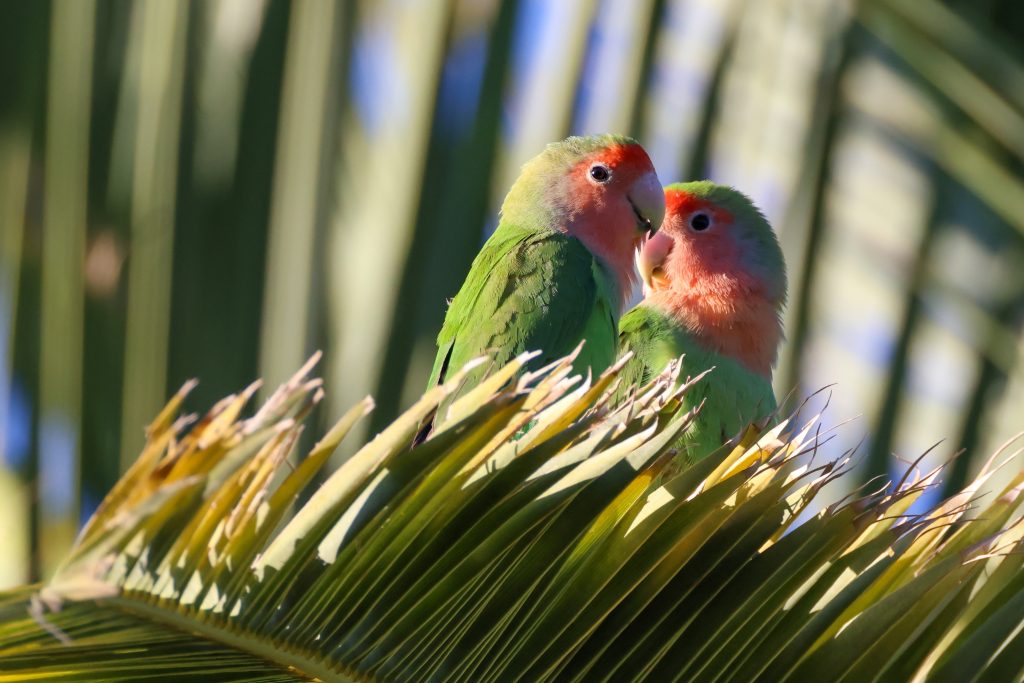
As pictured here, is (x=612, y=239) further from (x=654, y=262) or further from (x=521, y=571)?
(x=521, y=571)

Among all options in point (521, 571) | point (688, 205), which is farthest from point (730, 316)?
point (521, 571)

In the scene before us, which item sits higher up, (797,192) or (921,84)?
(921,84)

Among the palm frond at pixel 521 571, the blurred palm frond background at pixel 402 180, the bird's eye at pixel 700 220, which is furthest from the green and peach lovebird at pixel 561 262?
the palm frond at pixel 521 571

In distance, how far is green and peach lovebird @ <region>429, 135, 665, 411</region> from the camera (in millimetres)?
3053

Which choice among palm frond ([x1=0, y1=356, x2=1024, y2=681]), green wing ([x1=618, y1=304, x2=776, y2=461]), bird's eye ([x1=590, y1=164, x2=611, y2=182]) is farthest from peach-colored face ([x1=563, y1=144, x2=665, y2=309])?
palm frond ([x1=0, y1=356, x2=1024, y2=681])

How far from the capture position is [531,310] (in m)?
3.07

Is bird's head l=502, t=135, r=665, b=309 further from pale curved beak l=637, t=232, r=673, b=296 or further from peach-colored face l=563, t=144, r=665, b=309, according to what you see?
pale curved beak l=637, t=232, r=673, b=296

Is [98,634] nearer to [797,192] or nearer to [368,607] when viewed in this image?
[368,607]

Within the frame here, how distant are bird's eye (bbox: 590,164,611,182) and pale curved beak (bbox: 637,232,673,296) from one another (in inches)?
15.6

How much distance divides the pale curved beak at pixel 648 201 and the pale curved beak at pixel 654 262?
0.90 ft

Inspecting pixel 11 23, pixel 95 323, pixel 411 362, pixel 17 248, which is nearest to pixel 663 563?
pixel 411 362

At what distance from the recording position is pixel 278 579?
1326mm

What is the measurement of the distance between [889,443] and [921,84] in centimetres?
110

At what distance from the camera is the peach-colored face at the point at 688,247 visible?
374 centimetres
